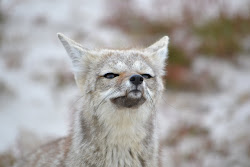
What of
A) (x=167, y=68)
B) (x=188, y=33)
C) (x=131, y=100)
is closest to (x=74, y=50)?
(x=131, y=100)

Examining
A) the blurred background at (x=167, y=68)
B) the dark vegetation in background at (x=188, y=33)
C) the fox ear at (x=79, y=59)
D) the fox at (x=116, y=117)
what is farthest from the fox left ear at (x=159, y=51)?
the dark vegetation in background at (x=188, y=33)

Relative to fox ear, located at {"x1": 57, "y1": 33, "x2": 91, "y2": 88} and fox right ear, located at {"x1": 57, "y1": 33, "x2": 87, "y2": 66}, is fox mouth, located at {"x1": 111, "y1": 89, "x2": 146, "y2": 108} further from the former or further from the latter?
fox right ear, located at {"x1": 57, "y1": 33, "x2": 87, "y2": 66}

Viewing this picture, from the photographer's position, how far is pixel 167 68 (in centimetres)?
1052

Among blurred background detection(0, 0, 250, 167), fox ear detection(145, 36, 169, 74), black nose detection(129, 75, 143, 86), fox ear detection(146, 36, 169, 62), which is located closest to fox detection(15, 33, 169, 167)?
black nose detection(129, 75, 143, 86)

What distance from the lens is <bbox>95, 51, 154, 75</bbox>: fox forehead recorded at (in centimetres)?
562

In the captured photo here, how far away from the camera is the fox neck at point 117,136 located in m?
5.55

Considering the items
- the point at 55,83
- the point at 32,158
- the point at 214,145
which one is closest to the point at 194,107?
the point at 214,145

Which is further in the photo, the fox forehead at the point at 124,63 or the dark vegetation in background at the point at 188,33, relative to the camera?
the dark vegetation in background at the point at 188,33

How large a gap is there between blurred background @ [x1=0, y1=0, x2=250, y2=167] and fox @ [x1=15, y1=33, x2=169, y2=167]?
2.34m

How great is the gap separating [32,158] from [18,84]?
13.1 feet

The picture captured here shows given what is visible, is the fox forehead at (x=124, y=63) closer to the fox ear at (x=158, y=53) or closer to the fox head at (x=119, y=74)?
the fox head at (x=119, y=74)

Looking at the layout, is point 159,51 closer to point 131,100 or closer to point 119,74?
point 119,74

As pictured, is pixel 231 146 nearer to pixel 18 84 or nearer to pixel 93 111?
pixel 93 111

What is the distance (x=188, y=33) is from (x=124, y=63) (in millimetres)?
5910
